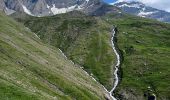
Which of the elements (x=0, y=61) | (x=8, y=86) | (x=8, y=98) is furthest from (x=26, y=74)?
(x=8, y=98)

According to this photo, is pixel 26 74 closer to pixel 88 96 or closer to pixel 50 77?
pixel 50 77

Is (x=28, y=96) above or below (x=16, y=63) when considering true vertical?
above

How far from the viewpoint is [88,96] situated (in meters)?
145

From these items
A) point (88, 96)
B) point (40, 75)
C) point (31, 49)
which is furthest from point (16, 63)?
point (31, 49)

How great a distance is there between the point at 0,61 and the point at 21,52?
38652 millimetres

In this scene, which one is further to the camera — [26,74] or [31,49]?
[31,49]

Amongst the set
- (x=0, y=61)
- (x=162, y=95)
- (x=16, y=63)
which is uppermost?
(x=0, y=61)

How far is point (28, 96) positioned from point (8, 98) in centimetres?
842

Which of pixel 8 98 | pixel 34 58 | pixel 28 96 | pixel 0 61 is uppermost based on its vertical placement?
pixel 8 98

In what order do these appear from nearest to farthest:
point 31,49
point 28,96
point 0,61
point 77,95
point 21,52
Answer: point 28,96
point 0,61
point 77,95
point 21,52
point 31,49

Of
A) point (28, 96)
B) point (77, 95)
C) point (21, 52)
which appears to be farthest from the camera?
point (21, 52)

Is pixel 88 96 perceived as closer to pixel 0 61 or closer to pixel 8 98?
pixel 0 61

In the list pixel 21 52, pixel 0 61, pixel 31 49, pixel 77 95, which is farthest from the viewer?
pixel 31 49

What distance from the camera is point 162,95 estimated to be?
656ft
